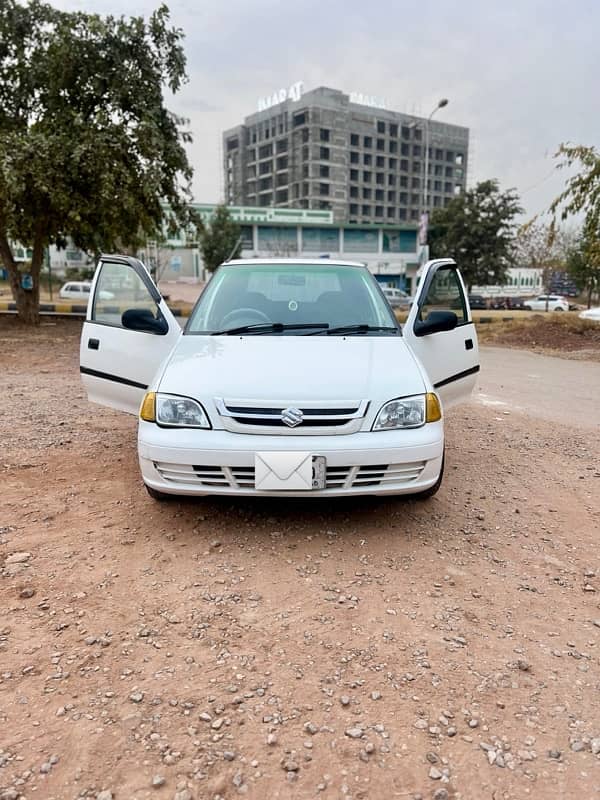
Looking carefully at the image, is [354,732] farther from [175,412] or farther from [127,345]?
[127,345]

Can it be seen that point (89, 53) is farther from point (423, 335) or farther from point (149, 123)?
point (423, 335)

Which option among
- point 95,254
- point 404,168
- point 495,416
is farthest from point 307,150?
point 495,416

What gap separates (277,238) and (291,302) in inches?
2252

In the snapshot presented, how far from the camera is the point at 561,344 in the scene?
1290 cm

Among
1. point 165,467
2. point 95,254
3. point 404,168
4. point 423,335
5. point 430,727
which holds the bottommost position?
point 430,727

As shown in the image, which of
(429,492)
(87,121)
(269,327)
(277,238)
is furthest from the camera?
(277,238)

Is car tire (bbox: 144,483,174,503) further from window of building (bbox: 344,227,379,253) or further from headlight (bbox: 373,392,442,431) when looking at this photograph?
window of building (bbox: 344,227,379,253)

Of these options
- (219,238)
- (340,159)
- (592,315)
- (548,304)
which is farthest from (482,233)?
(340,159)

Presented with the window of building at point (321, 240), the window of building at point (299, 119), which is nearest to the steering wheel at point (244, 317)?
the window of building at point (321, 240)

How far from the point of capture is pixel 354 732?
1862 millimetres

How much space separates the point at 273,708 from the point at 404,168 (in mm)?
103574

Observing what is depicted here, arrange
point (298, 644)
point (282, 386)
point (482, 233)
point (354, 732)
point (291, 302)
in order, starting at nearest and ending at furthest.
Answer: point (354, 732) → point (298, 644) → point (282, 386) → point (291, 302) → point (482, 233)

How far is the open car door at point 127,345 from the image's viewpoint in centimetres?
402

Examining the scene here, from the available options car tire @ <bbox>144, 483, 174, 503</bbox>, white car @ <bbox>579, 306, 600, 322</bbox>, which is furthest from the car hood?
white car @ <bbox>579, 306, 600, 322</bbox>
